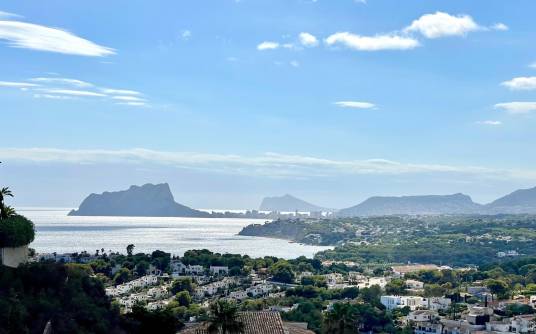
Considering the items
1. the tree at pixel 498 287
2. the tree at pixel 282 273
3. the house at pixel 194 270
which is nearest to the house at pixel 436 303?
the tree at pixel 498 287

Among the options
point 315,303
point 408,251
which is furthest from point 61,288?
point 408,251

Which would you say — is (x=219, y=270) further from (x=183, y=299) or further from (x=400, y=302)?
(x=400, y=302)

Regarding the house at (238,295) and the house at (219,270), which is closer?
the house at (238,295)

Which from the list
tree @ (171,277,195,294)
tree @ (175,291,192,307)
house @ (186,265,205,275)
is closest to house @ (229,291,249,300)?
tree @ (171,277,195,294)

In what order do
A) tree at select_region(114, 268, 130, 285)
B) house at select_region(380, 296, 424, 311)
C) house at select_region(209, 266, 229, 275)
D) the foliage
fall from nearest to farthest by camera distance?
1. the foliage
2. house at select_region(380, 296, 424, 311)
3. tree at select_region(114, 268, 130, 285)
4. house at select_region(209, 266, 229, 275)

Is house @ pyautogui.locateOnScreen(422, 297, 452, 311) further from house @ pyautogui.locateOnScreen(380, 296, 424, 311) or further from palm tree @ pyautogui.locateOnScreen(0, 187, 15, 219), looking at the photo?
palm tree @ pyautogui.locateOnScreen(0, 187, 15, 219)

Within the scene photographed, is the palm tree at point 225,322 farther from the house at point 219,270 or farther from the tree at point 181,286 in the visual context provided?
the house at point 219,270
